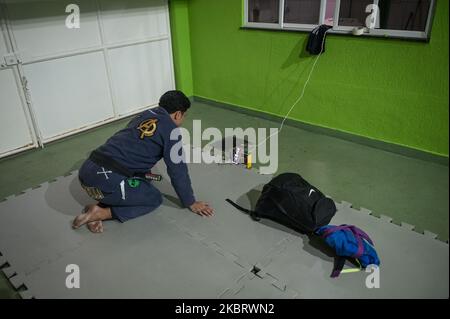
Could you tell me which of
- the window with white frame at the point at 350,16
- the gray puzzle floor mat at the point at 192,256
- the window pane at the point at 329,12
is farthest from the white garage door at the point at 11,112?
the window pane at the point at 329,12

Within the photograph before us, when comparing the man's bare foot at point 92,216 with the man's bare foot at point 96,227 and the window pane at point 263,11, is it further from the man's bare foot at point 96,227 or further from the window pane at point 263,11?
the window pane at point 263,11

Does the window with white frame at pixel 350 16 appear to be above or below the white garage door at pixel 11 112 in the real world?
above

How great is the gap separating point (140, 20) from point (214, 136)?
1582 mm

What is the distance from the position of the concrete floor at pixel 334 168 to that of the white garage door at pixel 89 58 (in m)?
0.28

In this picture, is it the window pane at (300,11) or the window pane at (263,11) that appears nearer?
the window pane at (300,11)

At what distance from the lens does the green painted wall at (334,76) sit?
275cm

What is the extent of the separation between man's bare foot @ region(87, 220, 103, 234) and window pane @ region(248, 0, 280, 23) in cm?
270

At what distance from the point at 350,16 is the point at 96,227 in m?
2.79

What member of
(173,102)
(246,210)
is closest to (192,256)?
(246,210)

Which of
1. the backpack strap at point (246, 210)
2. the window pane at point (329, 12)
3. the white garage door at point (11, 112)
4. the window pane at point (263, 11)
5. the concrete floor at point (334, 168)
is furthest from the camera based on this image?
the window pane at point (263, 11)

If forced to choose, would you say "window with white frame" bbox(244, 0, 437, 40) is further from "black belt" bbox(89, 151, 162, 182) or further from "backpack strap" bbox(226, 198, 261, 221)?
"black belt" bbox(89, 151, 162, 182)

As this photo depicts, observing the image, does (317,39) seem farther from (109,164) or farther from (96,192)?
(96,192)

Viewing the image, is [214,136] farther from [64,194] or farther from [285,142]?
[64,194]
